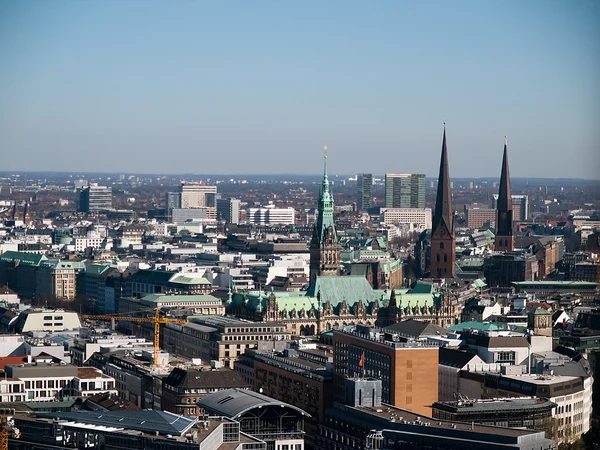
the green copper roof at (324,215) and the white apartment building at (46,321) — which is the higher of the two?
the green copper roof at (324,215)

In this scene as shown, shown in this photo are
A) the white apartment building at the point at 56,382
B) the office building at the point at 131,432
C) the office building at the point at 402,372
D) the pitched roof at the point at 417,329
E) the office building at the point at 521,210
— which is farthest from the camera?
the office building at the point at 521,210

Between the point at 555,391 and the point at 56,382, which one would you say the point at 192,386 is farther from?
the point at 555,391

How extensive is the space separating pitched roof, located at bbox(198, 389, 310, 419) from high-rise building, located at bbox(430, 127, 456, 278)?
61.7 meters

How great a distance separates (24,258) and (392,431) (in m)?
83.8

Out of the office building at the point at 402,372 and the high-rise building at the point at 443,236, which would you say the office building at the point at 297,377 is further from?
the high-rise building at the point at 443,236

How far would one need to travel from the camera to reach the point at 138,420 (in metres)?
57.0

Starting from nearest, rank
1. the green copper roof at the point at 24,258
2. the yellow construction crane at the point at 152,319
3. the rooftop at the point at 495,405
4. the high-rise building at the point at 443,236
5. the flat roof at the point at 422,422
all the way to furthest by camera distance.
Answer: the flat roof at the point at 422,422 < the rooftop at the point at 495,405 < the yellow construction crane at the point at 152,319 < the high-rise building at the point at 443,236 < the green copper roof at the point at 24,258

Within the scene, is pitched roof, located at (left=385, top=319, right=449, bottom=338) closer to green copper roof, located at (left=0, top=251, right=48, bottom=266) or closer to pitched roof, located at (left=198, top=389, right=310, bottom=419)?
pitched roof, located at (left=198, top=389, right=310, bottom=419)

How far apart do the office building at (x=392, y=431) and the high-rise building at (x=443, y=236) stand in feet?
202

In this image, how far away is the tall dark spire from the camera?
12438cm

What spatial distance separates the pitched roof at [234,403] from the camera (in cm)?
6050

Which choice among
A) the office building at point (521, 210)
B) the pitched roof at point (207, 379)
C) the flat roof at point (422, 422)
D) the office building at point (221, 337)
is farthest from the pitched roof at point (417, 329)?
the office building at point (521, 210)

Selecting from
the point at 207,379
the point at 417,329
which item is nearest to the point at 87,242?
the point at 417,329

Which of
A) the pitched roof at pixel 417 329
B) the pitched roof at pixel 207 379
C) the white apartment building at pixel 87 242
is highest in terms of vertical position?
the pitched roof at pixel 417 329
